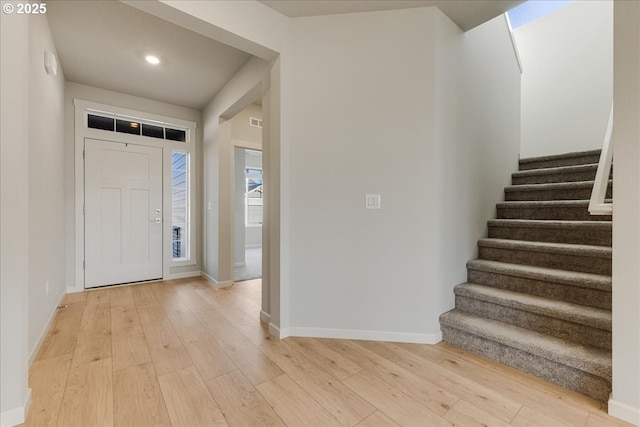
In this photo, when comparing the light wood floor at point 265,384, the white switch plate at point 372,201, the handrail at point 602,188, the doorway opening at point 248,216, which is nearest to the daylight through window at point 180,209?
the doorway opening at point 248,216

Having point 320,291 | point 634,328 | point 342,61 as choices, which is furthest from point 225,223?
point 634,328

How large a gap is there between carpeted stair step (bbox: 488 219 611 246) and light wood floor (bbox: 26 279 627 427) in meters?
1.30

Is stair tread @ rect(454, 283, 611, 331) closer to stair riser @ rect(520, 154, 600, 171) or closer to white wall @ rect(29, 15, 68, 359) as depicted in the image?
stair riser @ rect(520, 154, 600, 171)

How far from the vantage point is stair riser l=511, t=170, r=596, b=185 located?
284 centimetres

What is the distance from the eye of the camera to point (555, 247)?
7.29ft

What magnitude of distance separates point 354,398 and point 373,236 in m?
1.13

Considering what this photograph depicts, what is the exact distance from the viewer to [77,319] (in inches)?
107

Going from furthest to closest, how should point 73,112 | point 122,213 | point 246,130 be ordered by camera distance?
point 246,130 → point 122,213 → point 73,112

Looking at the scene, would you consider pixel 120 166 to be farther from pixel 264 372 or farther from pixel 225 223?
pixel 264 372

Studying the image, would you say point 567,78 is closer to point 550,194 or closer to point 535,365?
point 550,194

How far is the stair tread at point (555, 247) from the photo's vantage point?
6.59 ft

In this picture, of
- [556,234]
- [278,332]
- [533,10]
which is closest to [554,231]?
[556,234]

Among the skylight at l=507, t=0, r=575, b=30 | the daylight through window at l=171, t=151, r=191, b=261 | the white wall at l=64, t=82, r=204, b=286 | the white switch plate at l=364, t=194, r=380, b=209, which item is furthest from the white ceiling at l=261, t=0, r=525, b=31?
the daylight through window at l=171, t=151, r=191, b=261

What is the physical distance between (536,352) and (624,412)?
0.41 meters
